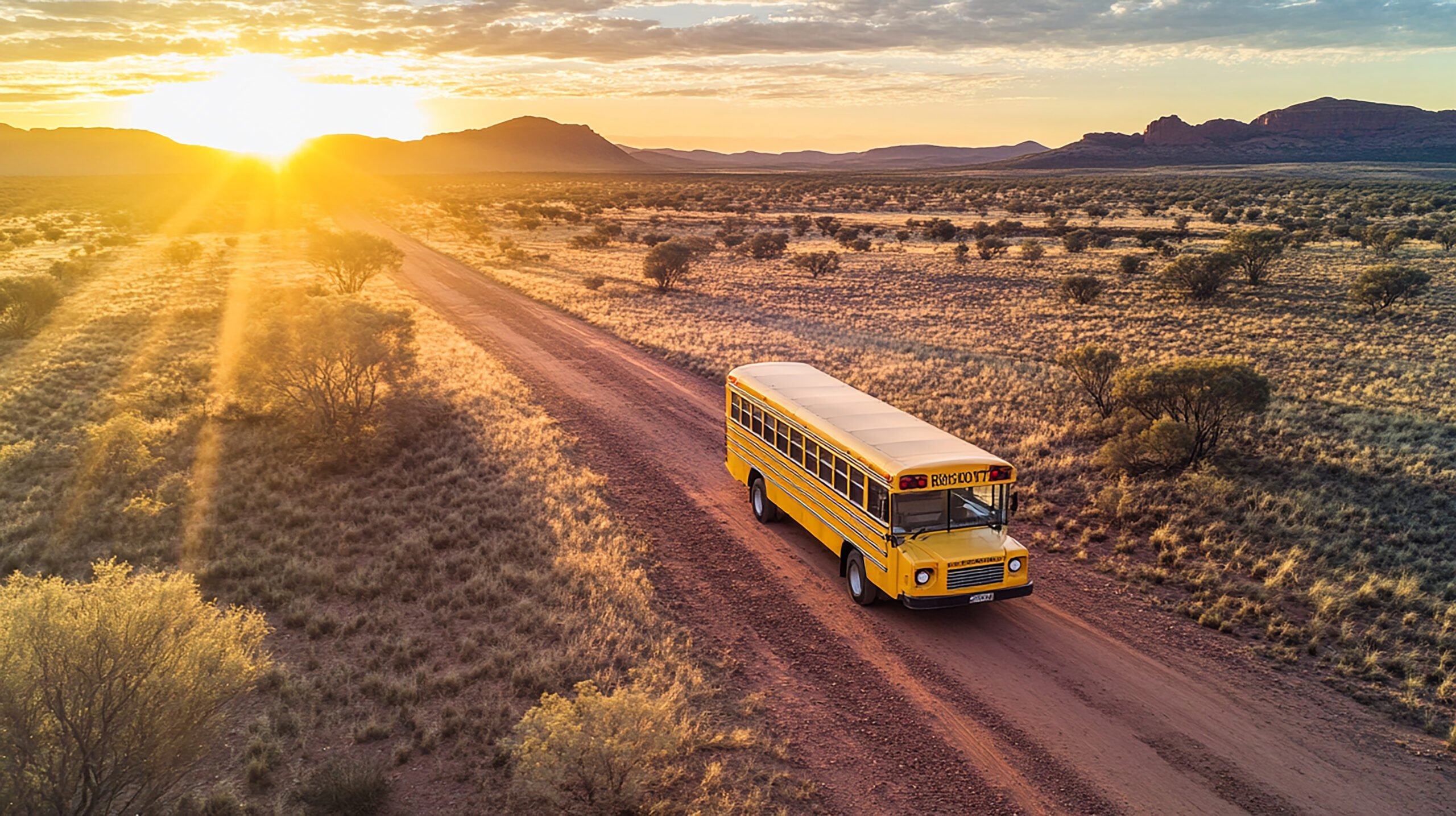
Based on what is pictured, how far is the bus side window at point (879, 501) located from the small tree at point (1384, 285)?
33.3 m

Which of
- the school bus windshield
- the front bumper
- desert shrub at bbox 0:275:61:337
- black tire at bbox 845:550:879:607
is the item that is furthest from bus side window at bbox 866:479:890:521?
desert shrub at bbox 0:275:61:337

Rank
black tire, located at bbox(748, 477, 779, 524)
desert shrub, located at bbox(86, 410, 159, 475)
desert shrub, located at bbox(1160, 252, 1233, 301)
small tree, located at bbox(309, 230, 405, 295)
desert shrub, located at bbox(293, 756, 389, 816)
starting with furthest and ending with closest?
small tree, located at bbox(309, 230, 405, 295) → desert shrub, located at bbox(1160, 252, 1233, 301) → desert shrub, located at bbox(86, 410, 159, 475) → black tire, located at bbox(748, 477, 779, 524) → desert shrub, located at bbox(293, 756, 389, 816)

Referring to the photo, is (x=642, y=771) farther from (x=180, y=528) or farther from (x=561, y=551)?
(x=180, y=528)

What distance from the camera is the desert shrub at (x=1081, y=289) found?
3784cm

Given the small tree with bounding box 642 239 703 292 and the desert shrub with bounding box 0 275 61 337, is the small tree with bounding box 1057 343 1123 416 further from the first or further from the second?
the desert shrub with bounding box 0 275 61 337

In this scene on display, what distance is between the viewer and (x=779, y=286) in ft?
151

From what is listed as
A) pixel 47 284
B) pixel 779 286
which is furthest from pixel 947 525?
pixel 47 284

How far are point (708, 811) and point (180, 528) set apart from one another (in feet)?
40.8

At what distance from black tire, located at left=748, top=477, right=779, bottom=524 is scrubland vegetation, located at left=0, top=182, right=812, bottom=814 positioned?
2708mm

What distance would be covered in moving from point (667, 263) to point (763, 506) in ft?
101

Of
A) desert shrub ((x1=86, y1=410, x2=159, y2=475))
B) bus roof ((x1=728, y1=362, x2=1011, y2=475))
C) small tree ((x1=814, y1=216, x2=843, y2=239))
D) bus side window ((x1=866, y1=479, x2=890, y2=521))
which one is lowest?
desert shrub ((x1=86, y1=410, x2=159, y2=475))

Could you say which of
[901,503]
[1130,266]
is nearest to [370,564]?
[901,503]

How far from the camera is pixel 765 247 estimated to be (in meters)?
58.2

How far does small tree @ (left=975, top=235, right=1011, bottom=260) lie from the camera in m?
54.1
